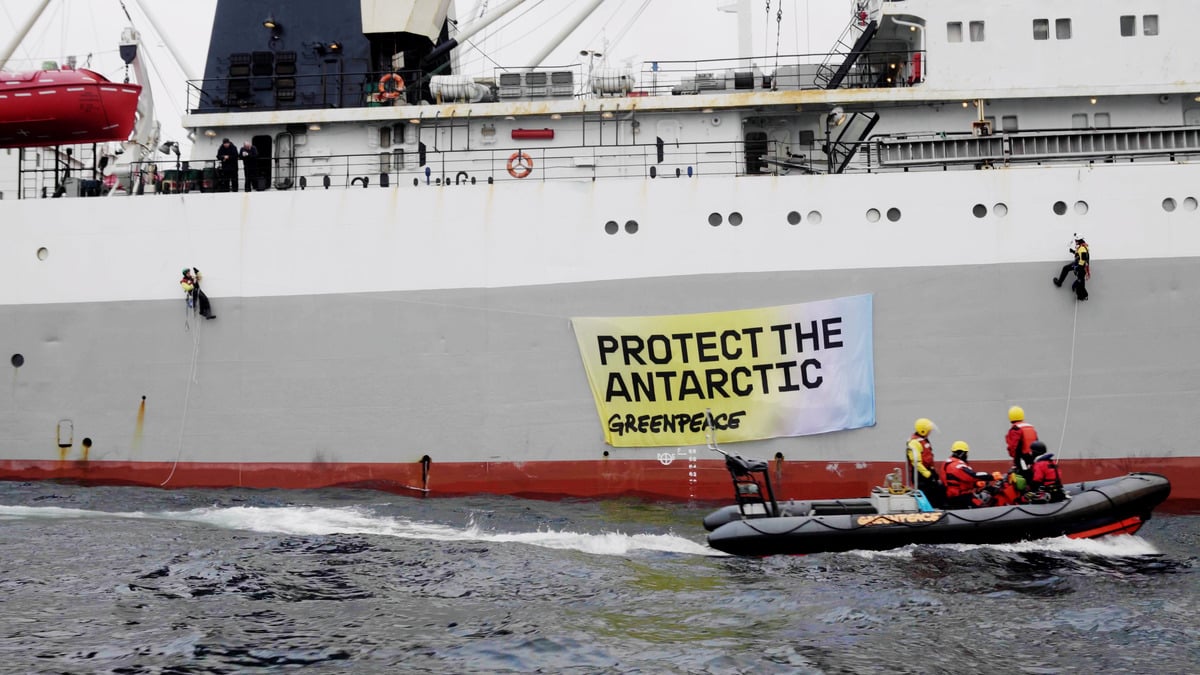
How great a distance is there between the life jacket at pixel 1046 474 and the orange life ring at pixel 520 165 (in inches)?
331

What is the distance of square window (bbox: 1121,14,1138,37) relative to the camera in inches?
615

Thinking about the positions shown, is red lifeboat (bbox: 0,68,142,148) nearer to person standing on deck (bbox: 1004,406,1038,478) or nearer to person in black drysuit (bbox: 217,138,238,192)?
person in black drysuit (bbox: 217,138,238,192)

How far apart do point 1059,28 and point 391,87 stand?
10283 mm

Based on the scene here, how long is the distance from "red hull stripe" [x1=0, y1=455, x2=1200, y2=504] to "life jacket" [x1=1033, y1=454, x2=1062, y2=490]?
114 inches

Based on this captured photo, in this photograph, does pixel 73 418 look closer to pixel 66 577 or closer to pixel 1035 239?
pixel 66 577

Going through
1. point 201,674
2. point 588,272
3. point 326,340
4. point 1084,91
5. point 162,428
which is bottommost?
point 201,674

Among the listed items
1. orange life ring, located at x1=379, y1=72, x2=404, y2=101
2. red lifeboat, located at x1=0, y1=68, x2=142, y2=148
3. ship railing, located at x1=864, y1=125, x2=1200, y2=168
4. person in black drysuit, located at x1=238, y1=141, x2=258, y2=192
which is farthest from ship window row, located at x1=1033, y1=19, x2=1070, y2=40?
red lifeboat, located at x1=0, y1=68, x2=142, y2=148

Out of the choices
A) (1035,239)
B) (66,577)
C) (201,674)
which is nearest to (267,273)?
(66,577)

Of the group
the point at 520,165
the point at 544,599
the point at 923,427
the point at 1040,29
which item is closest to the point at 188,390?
the point at 520,165

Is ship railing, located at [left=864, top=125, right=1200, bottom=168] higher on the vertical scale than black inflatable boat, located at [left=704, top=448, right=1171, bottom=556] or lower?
higher

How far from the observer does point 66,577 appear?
949 cm

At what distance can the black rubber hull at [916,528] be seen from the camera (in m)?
11.1

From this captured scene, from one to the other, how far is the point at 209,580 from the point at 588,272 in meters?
7.12

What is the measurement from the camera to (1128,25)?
1565 cm
